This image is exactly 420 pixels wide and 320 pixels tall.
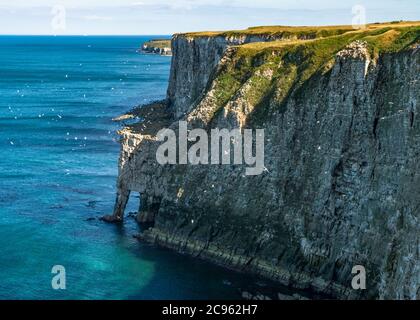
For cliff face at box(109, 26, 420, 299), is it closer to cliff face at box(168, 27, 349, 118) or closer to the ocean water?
the ocean water

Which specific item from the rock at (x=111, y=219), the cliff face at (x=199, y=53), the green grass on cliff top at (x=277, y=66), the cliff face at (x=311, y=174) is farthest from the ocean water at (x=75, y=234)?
the green grass on cliff top at (x=277, y=66)

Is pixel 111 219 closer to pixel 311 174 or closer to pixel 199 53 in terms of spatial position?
pixel 311 174

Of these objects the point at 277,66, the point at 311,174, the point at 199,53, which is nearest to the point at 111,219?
the point at 277,66

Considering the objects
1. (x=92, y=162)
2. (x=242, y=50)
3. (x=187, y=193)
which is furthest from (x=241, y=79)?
(x=92, y=162)

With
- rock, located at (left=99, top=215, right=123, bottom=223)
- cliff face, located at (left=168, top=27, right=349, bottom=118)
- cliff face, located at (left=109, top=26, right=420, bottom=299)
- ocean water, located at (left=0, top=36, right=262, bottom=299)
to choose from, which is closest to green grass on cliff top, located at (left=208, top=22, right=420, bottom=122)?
cliff face, located at (left=109, top=26, right=420, bottom=299)

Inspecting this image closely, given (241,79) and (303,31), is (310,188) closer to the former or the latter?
(241,79)

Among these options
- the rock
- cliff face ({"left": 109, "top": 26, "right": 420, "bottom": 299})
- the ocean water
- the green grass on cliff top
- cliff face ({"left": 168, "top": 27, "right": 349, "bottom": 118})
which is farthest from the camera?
cliff face ({"left": 168, "top": 27, "right": 349, "bottom": 118})

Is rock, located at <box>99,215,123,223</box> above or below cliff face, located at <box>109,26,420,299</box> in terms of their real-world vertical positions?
below
